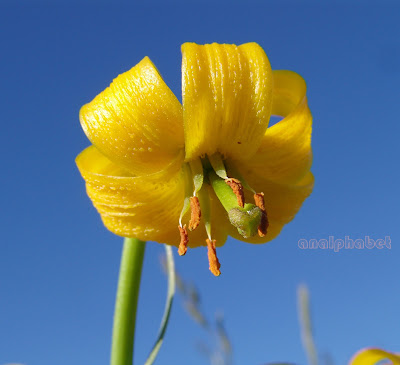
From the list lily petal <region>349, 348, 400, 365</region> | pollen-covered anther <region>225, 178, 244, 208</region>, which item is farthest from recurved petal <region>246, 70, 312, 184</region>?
lily petal <region>349, 348, 400, 365</region>

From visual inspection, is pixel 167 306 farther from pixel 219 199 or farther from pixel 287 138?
pixel 287 138

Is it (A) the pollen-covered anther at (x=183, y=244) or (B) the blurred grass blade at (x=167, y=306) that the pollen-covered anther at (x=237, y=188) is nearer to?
(A) the pollen-covered anther at (x=183, y=244)

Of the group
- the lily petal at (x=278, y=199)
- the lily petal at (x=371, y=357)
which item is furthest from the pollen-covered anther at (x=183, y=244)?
the lily petal at (x=371, y=357)

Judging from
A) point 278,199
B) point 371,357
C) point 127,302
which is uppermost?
point 278,199

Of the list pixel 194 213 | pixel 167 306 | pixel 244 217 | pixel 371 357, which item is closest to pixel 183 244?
pixel 194 213

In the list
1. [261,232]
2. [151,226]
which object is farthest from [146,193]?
[261,232]

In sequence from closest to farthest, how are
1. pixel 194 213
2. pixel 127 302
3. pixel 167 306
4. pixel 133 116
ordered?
pixel 133 116, pixel 194 213, pixel 127 302, pixel 167 306

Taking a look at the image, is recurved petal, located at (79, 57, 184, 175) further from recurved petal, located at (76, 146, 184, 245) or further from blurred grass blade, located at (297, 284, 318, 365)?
blurred grass blade, located at (297, 284, 318, 365)

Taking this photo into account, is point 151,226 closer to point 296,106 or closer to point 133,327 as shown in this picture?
point 133,327
